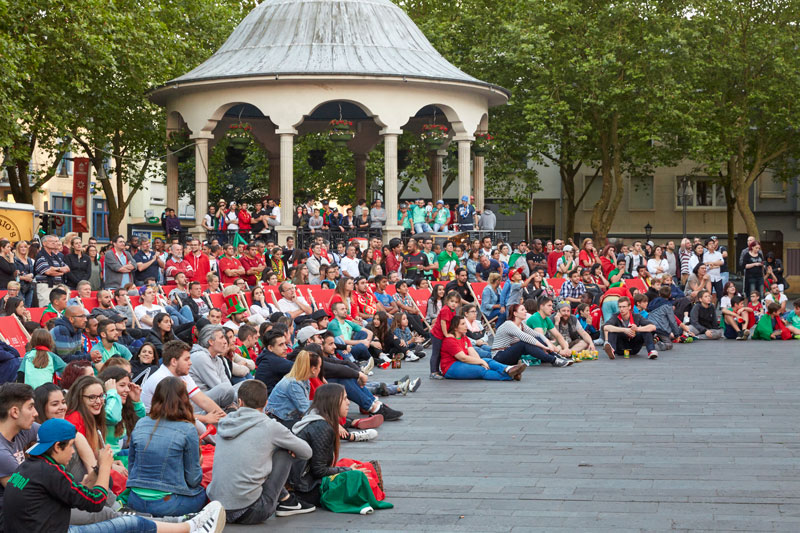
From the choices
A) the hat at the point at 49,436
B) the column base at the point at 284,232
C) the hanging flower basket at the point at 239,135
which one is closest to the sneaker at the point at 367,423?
the hat at the point at 49,436

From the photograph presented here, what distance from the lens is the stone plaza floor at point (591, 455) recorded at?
906cm

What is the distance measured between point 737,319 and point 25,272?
14981 mm

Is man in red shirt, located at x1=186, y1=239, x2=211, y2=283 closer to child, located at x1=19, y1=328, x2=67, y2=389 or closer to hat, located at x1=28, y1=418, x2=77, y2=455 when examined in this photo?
child, located at x1=19, y1=328, x2=67, y2=389

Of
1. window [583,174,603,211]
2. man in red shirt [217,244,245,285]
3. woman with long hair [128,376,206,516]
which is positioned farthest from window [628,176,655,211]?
woman with long hair [128,376,206,516]

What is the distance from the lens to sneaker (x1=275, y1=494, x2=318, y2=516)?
9.48m

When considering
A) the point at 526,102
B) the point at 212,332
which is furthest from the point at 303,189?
the point at 212,332

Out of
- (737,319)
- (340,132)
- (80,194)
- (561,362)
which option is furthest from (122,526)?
(80,194)

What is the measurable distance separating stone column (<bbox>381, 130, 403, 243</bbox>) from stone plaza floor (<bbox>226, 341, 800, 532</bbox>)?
1380 centimetres

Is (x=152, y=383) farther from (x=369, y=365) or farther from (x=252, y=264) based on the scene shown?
(x=252, y=264)

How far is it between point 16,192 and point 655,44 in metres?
23.8

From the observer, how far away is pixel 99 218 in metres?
71.9

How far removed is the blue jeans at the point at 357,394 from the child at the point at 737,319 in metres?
13.7

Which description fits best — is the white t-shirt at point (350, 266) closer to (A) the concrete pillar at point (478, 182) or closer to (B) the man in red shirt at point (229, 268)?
(B) the man in red shirt at point (229, 268)

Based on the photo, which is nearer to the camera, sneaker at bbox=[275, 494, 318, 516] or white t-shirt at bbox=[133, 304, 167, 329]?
sneaker at bbox=[275, 494, 318, 516]
